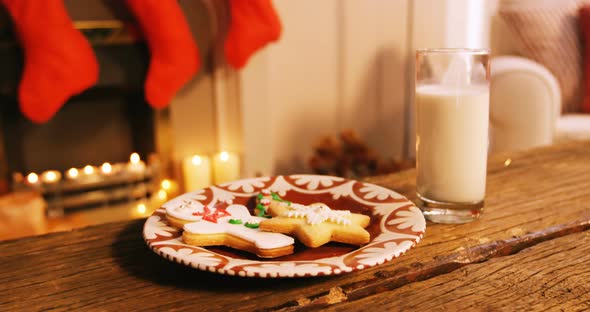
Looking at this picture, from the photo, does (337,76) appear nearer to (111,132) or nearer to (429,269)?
(111,132)

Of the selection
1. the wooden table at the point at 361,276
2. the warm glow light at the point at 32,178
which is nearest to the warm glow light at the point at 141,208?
the warm glow light at the point at 32,178

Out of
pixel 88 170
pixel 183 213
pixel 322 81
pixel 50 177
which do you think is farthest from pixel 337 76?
pixel 183 213

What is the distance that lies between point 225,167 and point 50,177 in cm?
60

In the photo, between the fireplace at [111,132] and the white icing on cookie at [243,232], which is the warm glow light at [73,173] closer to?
the fireplace at [111,132]

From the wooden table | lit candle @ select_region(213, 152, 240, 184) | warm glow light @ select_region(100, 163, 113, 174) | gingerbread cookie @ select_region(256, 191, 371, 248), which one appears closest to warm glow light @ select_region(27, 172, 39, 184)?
warm glow light @ select_region(100, 163, 113, 174)

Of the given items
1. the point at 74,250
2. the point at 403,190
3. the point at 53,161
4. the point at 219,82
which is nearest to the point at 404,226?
the point at 403,190

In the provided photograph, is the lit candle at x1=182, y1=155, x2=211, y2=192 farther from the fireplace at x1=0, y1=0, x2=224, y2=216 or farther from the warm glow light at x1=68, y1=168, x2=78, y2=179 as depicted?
the warm glow light at x1=68, y1=168, x2=78, y2=179

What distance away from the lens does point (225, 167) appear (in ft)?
7.00

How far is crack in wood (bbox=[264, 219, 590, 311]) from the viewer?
1.85 ft

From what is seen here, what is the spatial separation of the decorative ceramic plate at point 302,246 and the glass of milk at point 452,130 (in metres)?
0.06

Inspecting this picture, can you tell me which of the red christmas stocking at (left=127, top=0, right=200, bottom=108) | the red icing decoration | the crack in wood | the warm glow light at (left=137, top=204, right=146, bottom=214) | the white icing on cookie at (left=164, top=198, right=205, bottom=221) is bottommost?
the warm glow light at (left=137, top=204, right=146, bottom=214)

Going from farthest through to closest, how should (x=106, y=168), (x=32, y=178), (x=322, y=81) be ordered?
(x=322, y=81) → (x=106, y=168) → (x=32, y=178)

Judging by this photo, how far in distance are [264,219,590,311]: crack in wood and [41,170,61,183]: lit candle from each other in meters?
1.65

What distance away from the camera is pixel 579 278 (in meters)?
0.62
